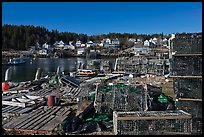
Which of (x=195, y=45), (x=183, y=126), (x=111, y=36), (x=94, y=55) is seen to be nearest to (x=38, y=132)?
(x=183, y=126)

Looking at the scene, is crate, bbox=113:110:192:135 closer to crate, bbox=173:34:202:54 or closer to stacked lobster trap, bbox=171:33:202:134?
stacked lobster trap, bbox=171:33:202:134

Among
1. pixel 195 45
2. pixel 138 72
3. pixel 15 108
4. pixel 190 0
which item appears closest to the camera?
pixel 190 0

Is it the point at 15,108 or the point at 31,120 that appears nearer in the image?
the point at 31,120

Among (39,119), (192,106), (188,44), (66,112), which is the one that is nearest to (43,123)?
(39,119)

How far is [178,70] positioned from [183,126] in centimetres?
123

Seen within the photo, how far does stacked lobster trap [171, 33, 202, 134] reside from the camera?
5824mm

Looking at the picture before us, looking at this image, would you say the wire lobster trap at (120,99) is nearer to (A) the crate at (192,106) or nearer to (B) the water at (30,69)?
(A) the crate at (192,106)

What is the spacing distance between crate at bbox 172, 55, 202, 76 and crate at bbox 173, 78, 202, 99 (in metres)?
0.14

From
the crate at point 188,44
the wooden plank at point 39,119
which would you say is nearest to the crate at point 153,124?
the crate at point 188,44

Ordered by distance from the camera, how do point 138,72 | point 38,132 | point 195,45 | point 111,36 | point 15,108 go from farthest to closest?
1. point 111,36
2. point 138,72
3. point 15,108
4. point 38,132
5. point 195,45

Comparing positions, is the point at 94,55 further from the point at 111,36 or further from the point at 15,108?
the point at 15,108

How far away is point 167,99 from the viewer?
8.95 metres

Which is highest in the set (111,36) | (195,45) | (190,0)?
(111,36)

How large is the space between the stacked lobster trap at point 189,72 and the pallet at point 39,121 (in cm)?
314
